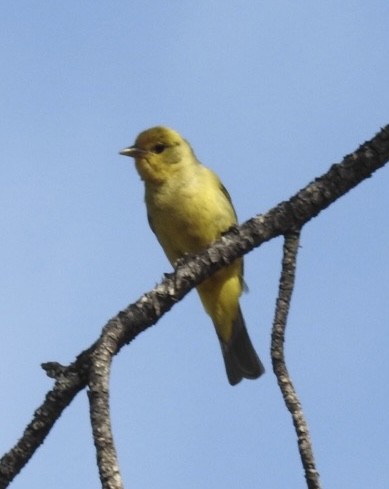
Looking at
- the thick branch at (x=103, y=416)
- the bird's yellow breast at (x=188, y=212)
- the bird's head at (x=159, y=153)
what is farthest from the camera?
the bird's head at (x=159, y=153)

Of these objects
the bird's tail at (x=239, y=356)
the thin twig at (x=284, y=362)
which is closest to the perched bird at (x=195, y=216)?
the bird's tail at (x=239, y=356)

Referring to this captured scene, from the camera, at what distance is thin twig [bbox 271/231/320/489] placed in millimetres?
3189

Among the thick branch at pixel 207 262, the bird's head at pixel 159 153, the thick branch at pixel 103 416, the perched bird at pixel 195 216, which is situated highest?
the bird's head at pixel 159 153

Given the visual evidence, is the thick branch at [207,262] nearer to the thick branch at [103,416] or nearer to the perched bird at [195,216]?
the thick branch at [103,416]

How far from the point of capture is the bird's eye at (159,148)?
25.9ft

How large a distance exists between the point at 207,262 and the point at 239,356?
171 inches

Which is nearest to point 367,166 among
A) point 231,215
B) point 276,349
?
point 276,349

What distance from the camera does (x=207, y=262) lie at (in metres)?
3.90

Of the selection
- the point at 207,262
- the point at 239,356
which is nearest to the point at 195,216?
the point at 239,356

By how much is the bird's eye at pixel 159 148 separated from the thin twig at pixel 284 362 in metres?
4.23

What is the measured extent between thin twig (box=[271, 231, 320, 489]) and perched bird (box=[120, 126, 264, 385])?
10.1 feet

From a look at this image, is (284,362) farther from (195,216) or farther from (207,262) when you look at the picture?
(195,216)

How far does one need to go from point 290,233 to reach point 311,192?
0.55 feet

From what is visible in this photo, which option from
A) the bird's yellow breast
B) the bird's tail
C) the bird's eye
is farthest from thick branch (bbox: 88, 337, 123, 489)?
the bird's tail
